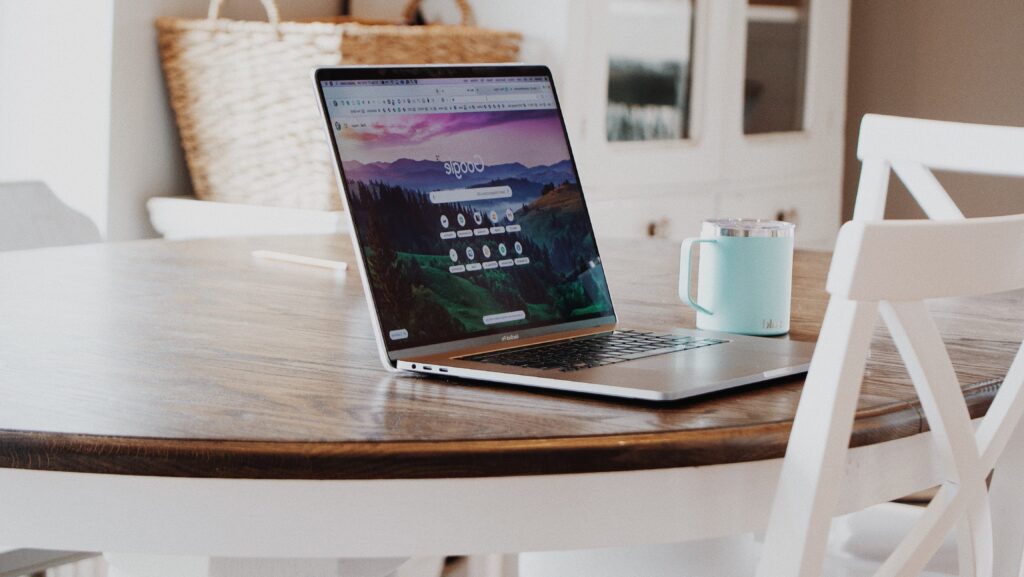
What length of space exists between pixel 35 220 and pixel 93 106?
1.47 feet

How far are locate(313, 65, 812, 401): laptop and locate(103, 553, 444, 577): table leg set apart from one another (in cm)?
21

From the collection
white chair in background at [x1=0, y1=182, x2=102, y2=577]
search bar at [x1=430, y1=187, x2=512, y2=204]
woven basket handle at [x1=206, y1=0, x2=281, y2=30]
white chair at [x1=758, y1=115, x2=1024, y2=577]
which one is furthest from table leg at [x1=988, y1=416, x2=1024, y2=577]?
woven basket handle at [x1=206, y1=0, x2=281, y2=30]

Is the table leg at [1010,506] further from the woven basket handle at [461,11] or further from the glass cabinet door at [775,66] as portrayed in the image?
the glass cabinet door at [775,66]

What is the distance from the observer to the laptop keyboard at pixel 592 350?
2.85 feet

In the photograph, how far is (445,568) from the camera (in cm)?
224

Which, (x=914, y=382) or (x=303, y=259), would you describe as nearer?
(x=914, y=382)

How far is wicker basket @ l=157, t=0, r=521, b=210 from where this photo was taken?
2.18 m

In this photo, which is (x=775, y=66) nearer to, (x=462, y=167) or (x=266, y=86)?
(x=266, y=86)

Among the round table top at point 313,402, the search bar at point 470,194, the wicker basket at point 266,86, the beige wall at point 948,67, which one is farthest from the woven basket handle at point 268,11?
the beige wall at point 948,67

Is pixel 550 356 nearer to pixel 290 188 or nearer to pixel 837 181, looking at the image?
pixel 290 188

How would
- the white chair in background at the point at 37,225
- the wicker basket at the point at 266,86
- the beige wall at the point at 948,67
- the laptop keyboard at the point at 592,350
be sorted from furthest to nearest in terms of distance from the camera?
the beige wall at the point at 948,67 < the wicker basket at the point at 266,86 < the white chair in background at the point at 37,225 < the laptop keyboard at the point at 592,350

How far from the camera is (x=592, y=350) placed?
3.03 ft

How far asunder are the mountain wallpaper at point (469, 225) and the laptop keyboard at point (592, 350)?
4cm

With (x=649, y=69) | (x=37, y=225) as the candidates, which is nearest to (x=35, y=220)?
(x=37, y=225)
